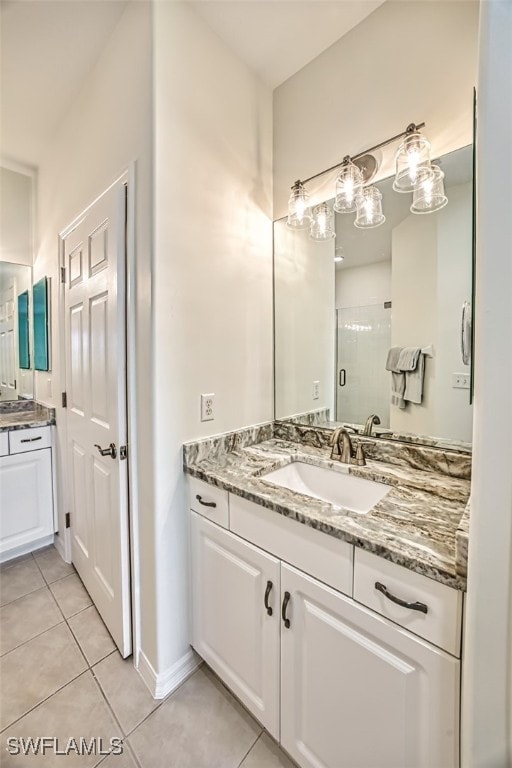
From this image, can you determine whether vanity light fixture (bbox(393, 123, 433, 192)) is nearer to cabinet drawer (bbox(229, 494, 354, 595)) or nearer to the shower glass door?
the shower glass door

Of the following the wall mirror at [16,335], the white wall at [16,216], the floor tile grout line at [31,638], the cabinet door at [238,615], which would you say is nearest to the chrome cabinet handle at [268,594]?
the cabinet door at [238,615]

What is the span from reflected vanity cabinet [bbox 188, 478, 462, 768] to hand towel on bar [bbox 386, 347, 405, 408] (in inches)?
28.6

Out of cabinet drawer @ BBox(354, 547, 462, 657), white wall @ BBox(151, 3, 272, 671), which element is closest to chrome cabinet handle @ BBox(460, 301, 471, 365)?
cabinet drawer @ BBox(354, 547, 462, 657)

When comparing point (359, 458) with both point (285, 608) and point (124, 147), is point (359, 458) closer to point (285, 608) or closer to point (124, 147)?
point (285, 608)

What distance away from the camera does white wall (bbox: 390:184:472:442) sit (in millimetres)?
1170

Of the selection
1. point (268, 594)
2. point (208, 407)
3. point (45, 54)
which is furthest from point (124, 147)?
point (268, 594)

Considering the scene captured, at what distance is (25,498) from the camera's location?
2084mm

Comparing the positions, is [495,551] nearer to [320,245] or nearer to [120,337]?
[120,337]

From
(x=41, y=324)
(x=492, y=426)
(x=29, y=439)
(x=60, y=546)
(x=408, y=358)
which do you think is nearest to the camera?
(x=492, y=426)

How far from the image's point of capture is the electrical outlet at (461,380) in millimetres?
1166

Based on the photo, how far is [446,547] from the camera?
0.74 metres

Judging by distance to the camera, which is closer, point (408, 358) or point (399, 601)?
point (399, 601)

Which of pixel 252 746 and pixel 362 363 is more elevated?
pixel 362 363

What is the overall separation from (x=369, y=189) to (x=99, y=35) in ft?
4.57
